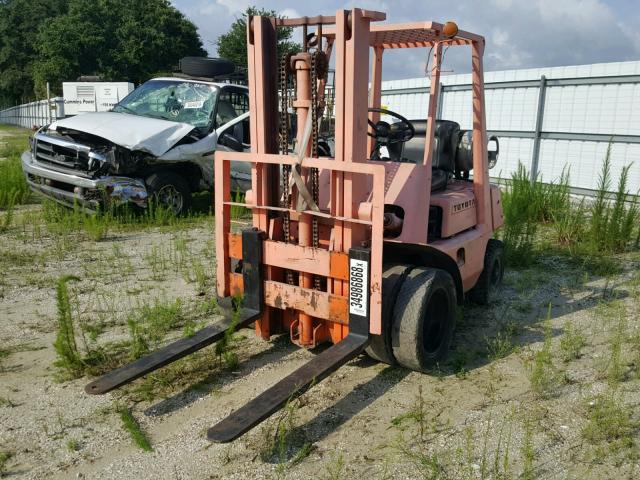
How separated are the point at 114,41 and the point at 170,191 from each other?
42512 mm

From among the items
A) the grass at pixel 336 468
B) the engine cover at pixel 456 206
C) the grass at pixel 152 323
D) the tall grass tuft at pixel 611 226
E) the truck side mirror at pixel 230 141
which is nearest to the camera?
the grass at pixel 336 468

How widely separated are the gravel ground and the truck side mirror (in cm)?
409

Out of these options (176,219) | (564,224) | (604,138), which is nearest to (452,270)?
(564,224)

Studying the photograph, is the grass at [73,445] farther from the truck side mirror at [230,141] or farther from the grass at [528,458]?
the truck side mirror at [230,141]

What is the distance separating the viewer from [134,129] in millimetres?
9008

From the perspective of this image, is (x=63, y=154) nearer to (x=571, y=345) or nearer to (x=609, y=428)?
(x=571, y=345)

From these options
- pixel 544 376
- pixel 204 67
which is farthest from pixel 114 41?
pixel 544 376

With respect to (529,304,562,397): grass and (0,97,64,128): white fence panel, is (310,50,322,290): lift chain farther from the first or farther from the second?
(0,97,64,128): white fence panel

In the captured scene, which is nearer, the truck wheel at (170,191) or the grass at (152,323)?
the grass at (152,323)

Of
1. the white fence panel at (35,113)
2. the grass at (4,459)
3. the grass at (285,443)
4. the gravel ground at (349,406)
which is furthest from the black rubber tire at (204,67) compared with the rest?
the white fence panel at (35,113)

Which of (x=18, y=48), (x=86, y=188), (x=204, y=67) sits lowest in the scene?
(x=86, y=188)

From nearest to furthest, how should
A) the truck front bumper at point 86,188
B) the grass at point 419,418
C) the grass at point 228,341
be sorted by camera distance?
the grass at point 419,418
the grass at point 228,341
the truck front bumper at point 86,188

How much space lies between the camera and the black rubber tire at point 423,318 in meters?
4.03

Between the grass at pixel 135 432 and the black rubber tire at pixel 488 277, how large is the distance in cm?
352
